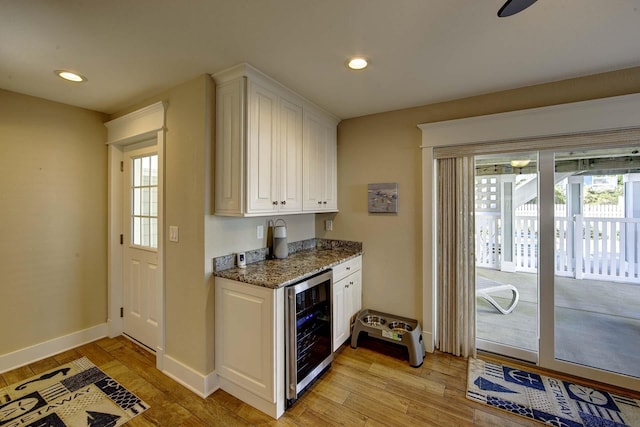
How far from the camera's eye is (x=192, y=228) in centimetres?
213

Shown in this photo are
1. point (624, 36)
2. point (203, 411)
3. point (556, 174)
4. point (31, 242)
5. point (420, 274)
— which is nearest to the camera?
point (624, 36)

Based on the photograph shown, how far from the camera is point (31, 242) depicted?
2.51 m

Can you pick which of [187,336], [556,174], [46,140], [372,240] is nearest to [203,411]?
[187,336]

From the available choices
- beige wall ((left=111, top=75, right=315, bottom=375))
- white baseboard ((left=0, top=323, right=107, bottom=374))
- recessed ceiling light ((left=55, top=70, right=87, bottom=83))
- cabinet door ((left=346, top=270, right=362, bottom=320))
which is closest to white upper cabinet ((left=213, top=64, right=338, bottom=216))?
beige wall ((left=111, top=75, right=315, bottom=375))

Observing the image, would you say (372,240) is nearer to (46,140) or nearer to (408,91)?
(408,91)

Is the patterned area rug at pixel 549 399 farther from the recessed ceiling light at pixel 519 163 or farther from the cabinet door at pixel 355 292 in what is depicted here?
the recessed ceiling light at pixel 519 163

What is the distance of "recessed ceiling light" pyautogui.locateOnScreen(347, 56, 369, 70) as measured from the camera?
1.89 metres

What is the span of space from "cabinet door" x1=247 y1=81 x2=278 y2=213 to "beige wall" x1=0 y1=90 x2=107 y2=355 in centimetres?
210

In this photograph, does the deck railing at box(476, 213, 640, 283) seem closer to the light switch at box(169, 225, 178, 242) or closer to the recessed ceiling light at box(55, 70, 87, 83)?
the light switch at box(169, 225, 178, 242)

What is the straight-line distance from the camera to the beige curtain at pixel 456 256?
101 inches

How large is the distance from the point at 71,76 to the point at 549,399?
439 centimetres

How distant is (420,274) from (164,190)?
2.54 m

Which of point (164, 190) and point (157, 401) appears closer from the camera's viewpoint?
point (157, 401)

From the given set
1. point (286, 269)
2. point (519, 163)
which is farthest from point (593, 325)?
point (286, 269)
